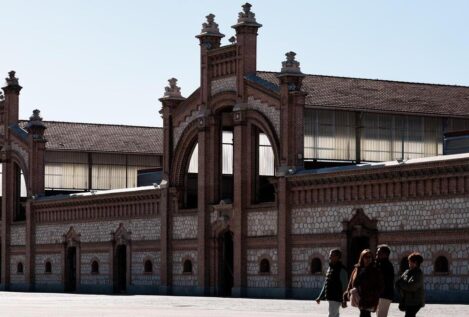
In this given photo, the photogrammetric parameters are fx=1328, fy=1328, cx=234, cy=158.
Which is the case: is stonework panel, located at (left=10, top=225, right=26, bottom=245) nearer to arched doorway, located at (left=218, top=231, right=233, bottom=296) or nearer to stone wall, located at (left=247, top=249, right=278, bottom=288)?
arched doorway, located at (left=218, top=231, right=233, bottom=296)

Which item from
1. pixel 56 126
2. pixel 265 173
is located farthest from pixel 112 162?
pixel 265 173

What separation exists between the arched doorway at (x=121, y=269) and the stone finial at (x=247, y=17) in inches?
629

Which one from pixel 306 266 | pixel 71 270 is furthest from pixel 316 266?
pixel 71 270

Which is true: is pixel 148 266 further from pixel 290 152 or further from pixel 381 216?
pixel 381 216

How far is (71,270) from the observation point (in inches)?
2970

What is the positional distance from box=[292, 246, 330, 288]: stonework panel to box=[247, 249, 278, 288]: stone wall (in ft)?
4.57

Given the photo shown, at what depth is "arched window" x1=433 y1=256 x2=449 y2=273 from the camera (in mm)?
48250

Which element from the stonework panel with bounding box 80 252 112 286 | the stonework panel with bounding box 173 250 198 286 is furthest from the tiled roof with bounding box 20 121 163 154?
the stonework panel with bounding box 173 250 198 286

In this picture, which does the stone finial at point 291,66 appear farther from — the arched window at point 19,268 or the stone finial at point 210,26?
the arched window at point 19,268

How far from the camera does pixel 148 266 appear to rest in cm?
6794

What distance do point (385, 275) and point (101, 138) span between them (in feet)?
202

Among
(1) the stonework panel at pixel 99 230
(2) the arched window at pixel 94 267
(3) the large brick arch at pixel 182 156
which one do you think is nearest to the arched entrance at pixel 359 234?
(3) the large brick arch at pixel 182 156

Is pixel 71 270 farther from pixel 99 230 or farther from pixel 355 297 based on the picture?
pixel 355 297

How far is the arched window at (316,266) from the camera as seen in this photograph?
2169 inches
